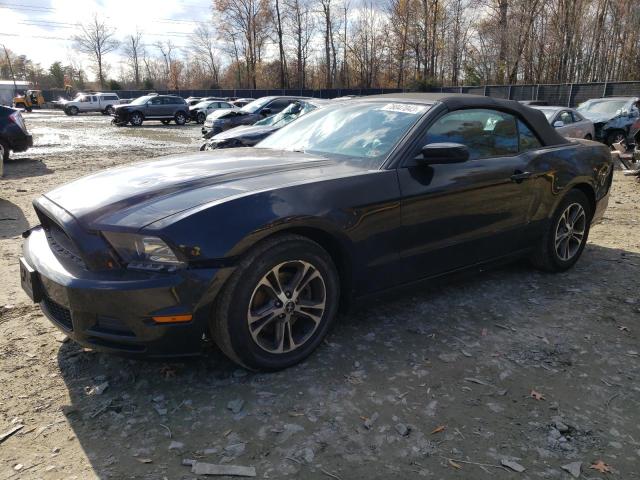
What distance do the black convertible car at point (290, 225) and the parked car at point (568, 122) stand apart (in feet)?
26.6

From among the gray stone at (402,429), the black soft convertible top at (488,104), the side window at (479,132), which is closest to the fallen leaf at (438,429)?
the gray stone at (402,429)

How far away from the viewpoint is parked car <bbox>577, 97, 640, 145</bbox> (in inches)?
558

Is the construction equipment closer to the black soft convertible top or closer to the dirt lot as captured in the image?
the black soft convertible top

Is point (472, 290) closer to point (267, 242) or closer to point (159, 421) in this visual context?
point (267, 242)

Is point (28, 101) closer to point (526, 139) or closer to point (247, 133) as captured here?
point (247, 133)

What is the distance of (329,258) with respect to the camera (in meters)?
2.93

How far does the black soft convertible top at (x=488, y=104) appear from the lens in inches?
144

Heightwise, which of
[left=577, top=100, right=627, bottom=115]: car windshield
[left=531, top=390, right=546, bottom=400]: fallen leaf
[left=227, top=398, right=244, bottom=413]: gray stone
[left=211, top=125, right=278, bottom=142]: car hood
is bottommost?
[left=531, top=390, right=546, bottom=400]: fallen leaf

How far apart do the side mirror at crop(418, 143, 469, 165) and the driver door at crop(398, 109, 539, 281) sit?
0.12 meters

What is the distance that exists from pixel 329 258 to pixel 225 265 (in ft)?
2.25

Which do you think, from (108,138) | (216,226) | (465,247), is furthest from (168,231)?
(108,138)

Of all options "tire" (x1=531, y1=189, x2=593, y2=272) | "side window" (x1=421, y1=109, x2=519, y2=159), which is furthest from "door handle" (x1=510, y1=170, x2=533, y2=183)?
"tire" (x1=531, y1=189, x2=593, y2=272)

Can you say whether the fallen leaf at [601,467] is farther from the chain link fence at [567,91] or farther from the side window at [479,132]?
the chain link fence at [567,91]

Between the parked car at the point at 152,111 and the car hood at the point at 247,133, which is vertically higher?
the parked car at the point at 152,111
